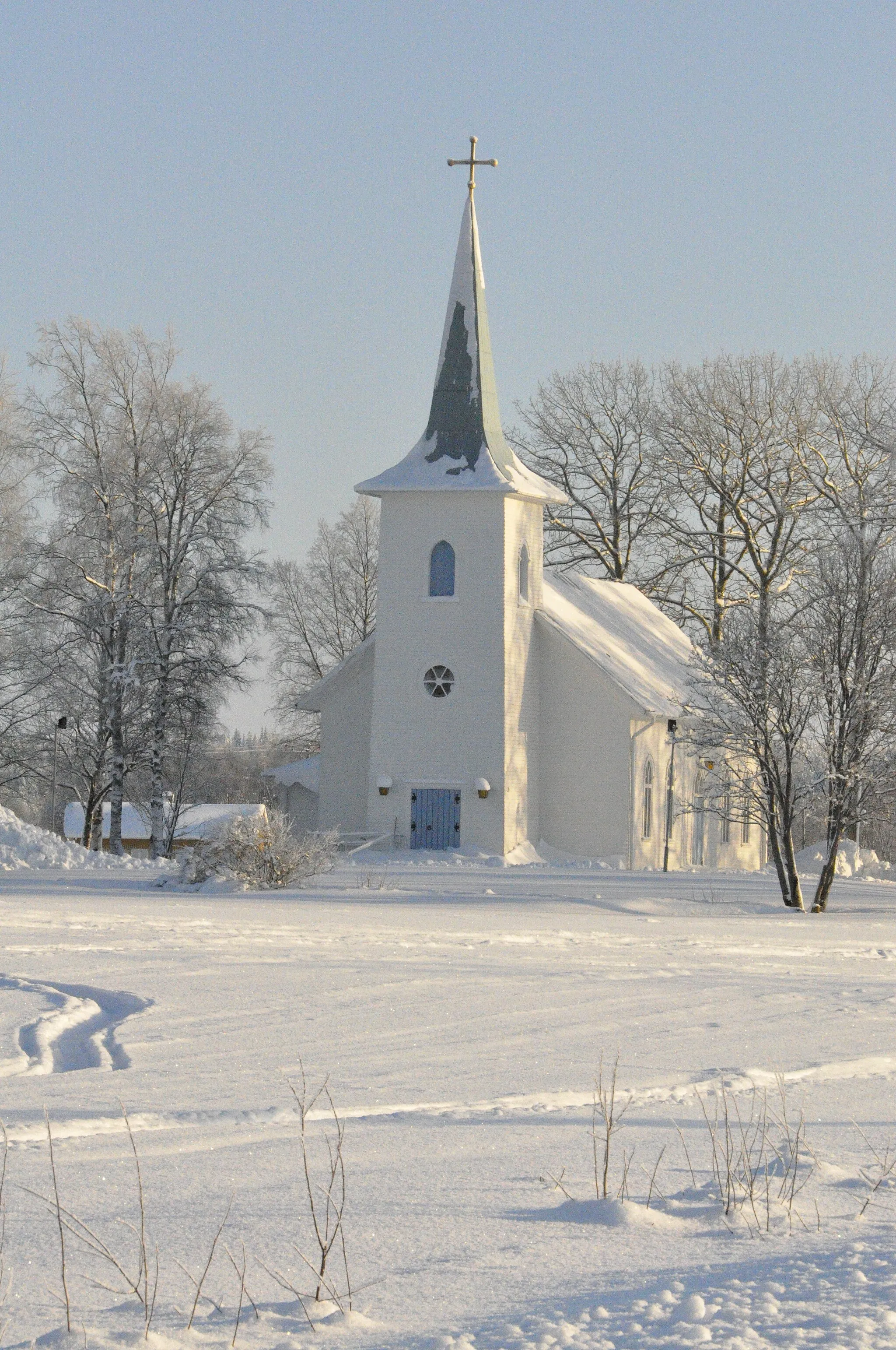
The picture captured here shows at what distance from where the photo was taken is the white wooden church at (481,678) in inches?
1409

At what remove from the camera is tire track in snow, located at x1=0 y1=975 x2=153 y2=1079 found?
8828 millimetres

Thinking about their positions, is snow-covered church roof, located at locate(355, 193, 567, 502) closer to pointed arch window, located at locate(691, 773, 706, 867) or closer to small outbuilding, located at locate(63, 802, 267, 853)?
pointed arch window, located at locate(691, 773, 706, 867)

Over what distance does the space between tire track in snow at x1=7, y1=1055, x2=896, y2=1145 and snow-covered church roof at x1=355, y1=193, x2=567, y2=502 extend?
92.4 feet

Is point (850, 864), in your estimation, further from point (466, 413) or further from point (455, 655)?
point (466, 413)

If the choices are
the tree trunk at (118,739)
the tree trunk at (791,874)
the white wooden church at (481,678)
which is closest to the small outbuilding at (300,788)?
the tree trunk at (118,739)

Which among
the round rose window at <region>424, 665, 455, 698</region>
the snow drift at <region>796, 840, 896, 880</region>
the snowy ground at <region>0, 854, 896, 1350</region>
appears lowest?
the snowy ground at <region>0, 854, 896, 1350</region>

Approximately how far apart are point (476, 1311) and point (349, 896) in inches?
735

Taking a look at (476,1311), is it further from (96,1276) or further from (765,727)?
(765,727)

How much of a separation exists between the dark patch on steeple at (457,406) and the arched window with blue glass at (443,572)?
1.95m

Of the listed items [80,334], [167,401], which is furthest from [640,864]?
[80,334]

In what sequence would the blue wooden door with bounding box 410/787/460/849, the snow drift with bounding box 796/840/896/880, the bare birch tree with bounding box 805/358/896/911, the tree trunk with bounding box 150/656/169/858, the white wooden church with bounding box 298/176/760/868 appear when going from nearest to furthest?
the bare birch tree with bounding box 805/358/896/911, the blue wooden door with bounding box 410/787/460/849, the white wooden church with bounding box 298/176/760/868, the tree trunk with bounding box 150/656/169/858, the snow drift with bounding box 796/840/896/880

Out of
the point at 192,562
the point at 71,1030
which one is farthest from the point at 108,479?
the point at 71,1030

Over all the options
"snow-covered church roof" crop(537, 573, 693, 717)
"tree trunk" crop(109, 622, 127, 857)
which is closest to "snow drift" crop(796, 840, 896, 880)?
"snow-covered church roof" crop(537, 573, 693, 717)

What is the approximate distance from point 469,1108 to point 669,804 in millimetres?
31266
